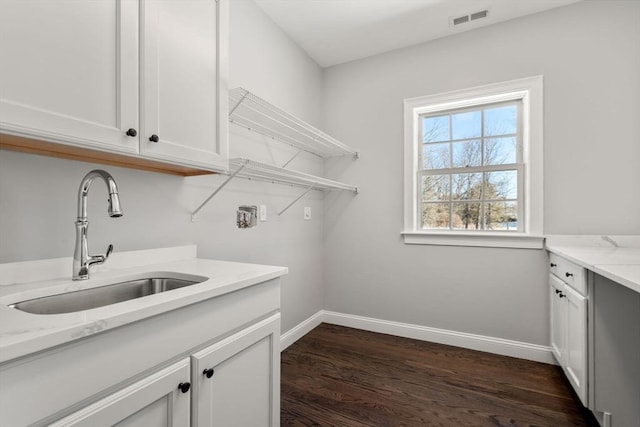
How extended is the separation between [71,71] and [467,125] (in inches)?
108

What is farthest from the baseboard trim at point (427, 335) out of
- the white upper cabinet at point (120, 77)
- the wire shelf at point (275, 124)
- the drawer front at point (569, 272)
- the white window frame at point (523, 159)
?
the white upper cabinet at point (120, 77)

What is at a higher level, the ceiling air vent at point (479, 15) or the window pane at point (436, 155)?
the ceiling air vent at point (479, 15)

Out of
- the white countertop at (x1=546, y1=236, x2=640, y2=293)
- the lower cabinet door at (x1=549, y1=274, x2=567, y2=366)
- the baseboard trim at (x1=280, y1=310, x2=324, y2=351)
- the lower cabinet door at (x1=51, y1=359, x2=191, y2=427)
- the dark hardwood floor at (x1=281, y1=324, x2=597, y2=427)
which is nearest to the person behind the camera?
the lower cabinet door at (x1=51, y1=359, x2=191, y2=427)

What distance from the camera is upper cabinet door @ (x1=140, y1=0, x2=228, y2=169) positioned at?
114 centimetres

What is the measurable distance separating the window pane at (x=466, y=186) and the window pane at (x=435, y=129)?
1.25 ft

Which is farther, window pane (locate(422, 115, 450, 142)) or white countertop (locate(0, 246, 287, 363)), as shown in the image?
window pane (locate(422, 115, 450, 142))

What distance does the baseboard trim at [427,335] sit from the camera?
2.33m

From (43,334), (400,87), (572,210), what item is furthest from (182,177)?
(572,210)

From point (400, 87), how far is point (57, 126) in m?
2.63

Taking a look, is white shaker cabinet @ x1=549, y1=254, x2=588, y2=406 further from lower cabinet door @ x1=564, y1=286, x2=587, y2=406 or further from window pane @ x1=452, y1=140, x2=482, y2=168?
window pane @ x1=452, y1=140, x2=482, y2=168

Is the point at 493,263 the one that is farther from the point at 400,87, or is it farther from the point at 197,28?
the point at 197,28

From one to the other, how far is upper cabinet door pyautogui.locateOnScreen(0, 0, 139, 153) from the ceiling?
1.55 meters

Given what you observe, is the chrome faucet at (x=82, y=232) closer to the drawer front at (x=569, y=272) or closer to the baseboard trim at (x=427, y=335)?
the baseboard trim at (x=427, y=335)

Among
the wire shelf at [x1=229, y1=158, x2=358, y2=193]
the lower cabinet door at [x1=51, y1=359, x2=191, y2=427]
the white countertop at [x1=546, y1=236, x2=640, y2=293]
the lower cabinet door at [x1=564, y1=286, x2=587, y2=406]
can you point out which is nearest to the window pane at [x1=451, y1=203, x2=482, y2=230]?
the white countertop at [x1=546, y1=236, x2=640, y2=293]
